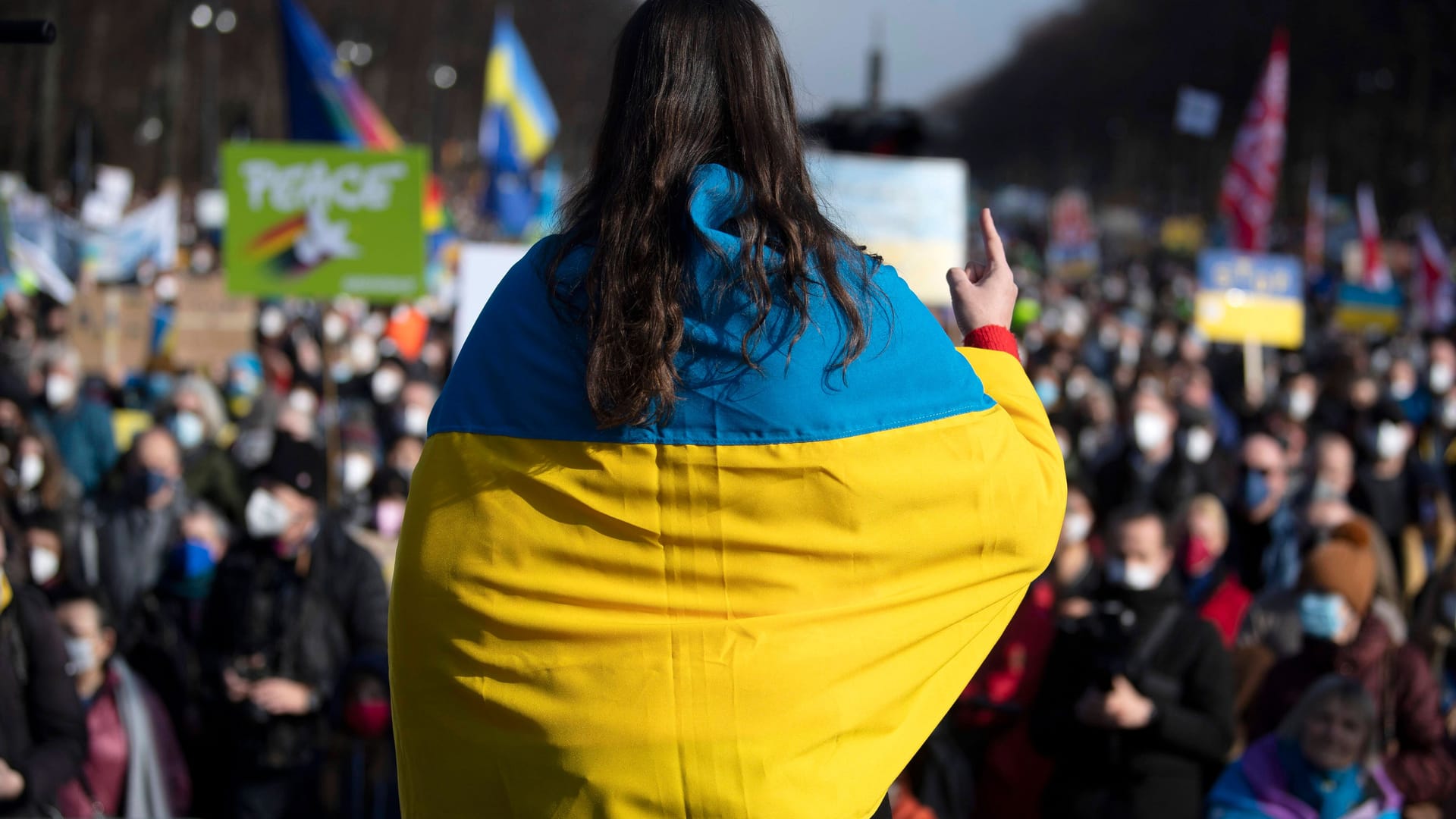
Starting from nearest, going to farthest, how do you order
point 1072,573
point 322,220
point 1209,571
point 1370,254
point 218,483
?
point 1072,573, point 1209,571, point 218,483, point 322,220, point 1370,254

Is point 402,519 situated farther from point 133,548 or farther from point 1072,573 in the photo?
point 133,548

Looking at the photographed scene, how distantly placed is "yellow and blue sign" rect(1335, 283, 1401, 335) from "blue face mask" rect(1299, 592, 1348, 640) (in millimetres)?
12713

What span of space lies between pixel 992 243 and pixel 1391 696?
3.20 metres

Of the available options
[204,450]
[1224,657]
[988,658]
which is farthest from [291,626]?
[204,450]

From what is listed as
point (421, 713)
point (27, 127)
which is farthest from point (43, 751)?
point (27, 127)

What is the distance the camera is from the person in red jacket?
19.4 feet

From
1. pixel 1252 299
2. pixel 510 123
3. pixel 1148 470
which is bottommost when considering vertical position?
pixel 1148 470

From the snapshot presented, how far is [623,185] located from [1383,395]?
9.55 m

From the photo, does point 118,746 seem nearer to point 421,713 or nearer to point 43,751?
point 43,751

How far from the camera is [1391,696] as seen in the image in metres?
4.58

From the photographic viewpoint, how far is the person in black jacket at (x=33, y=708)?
13.1 feet

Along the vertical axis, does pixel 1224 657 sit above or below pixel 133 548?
above

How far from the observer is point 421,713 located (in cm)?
178

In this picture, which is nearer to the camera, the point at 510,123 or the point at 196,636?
the point at 196,636
